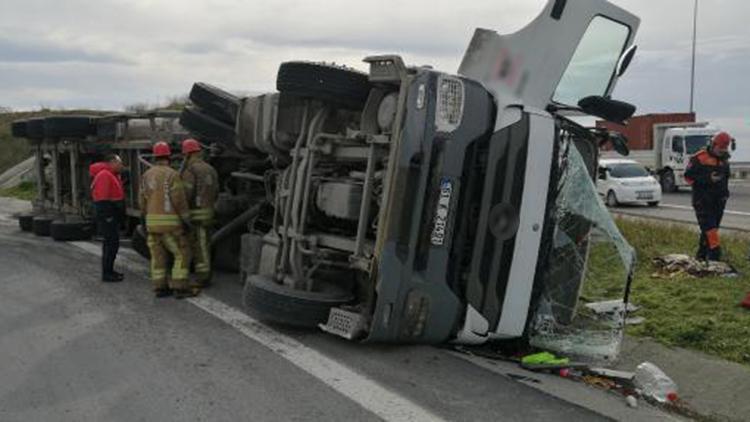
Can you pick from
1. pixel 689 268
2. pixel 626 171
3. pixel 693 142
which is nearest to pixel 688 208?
pixel 626 171

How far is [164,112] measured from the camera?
375 inches

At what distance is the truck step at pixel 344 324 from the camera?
514cm

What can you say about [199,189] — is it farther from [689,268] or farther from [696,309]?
[689,268]

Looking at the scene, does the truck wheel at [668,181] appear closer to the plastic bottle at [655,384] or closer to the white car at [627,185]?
the white car at [627,185]

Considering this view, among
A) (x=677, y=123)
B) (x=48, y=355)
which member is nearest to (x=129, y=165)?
(x=48, y=355)

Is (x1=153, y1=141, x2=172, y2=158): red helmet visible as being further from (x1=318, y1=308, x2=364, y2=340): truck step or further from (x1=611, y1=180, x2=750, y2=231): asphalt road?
(x1=611, y1=180, x2=750, y2=231): asphalt road

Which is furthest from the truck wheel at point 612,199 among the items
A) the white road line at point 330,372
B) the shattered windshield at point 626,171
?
the white road line at point 330,372

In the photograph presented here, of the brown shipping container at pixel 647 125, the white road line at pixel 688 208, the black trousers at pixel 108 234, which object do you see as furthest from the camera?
the brown shipping container at pixel 647 125

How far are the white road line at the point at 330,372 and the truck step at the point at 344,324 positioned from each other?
0.20 m

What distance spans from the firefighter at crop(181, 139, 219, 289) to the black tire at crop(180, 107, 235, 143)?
0.28 m

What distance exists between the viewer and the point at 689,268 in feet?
27.0

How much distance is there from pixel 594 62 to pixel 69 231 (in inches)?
307

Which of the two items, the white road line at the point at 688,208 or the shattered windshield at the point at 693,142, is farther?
the shattered windshield at the point at 693,142

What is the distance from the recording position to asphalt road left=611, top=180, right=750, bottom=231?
1715cm
